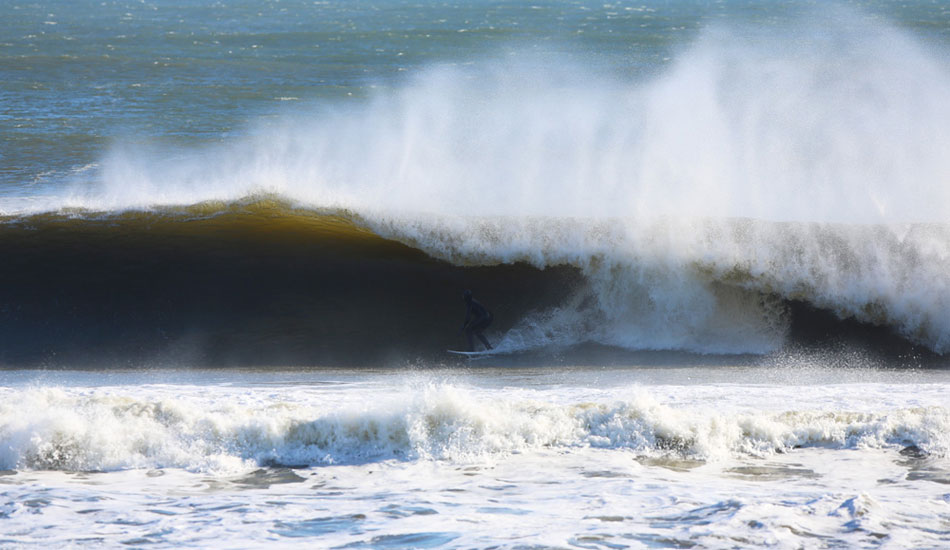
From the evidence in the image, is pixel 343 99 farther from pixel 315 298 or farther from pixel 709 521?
pixel 709 521

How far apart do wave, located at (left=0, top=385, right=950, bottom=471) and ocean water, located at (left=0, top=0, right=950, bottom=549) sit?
0.08ft

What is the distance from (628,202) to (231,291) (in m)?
6.05

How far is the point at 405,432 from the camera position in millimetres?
7555

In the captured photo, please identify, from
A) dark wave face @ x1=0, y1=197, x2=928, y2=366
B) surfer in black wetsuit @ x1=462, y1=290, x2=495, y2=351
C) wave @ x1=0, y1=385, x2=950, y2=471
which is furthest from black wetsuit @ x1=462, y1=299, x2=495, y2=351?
wave @ x1=0, y1=385, x2=950, y2=471

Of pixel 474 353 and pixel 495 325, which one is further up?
pixel 495 325

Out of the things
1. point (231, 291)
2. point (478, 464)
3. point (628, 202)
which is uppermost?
point (628, 202)

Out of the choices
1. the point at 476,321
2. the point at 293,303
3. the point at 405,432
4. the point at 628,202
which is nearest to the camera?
the point at 405,432

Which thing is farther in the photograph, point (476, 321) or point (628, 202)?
point (628, 202)

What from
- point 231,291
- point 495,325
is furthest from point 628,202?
point 231,291

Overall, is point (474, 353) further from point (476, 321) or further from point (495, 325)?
point (495, 325)

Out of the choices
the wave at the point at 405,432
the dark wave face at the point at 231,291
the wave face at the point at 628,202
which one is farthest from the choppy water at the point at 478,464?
the wave face at the point at 628,202

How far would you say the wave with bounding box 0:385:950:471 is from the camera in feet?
24.0

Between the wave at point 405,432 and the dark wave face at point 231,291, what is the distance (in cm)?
276

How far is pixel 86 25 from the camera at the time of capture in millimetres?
58000
